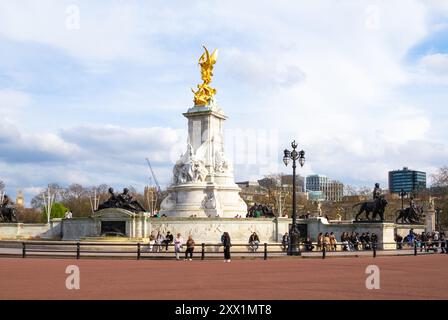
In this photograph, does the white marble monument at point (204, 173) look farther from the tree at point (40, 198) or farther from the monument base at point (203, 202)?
the tree at point (40, 198)

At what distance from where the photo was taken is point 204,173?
2192 inches

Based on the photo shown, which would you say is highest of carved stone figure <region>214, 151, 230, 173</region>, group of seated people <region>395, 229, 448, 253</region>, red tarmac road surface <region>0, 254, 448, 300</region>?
carved stone figure <region>214, 151, 230, 173</region>

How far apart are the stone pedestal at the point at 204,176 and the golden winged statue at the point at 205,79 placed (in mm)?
945

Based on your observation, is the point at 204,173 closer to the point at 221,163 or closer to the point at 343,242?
the point at 221,163

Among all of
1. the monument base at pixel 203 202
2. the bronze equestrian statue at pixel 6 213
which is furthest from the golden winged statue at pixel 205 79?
the bronze equestrian statue at pixel 6 213

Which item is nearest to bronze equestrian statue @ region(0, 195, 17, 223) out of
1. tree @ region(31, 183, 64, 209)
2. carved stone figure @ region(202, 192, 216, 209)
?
carved stone figure @ region(202, 192, 216, 209)

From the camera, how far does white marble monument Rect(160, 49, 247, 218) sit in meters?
54.2

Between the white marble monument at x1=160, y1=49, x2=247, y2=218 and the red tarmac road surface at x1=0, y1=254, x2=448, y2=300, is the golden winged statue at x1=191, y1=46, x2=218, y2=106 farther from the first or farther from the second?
the red tarmac road surface at x1=0, y1=254, x2=448, y2=300

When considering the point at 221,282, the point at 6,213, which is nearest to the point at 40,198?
the point at 6,213

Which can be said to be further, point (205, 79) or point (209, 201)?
point (205, 79)

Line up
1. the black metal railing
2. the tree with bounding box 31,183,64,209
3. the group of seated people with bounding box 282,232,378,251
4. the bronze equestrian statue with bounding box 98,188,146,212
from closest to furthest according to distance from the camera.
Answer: the black metal railing → the group of seated people with bounding box 282,232,378,251 → the bronze equestrian statue with bounding box 98,188,146,212 → the tree with bounding box 31,183,64,209

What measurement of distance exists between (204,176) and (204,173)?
0.28 meters

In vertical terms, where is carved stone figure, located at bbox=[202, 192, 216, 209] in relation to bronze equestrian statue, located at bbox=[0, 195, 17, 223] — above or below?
above
